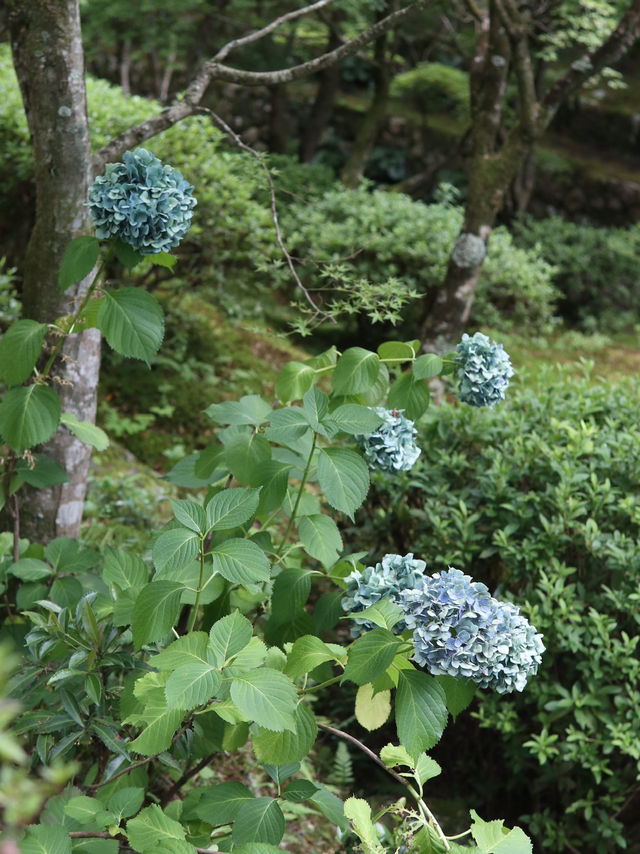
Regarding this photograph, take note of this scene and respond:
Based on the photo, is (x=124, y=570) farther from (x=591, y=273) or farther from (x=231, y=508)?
(x=591, y=273)

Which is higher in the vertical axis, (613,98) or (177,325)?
(613,98)

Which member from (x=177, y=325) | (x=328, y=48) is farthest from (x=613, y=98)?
(x=177, y=325)

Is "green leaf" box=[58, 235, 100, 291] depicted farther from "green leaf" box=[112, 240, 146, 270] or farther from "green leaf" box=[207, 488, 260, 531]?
"green leaf" box=[207, 488, 260, 531]

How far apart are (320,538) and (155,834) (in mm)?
731

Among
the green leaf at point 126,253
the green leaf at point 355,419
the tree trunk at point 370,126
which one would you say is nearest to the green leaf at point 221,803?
the green leaf at point 355,419

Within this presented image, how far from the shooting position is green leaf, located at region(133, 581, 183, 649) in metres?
1.48

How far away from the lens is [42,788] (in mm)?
388

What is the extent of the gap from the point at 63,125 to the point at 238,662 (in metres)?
1.92

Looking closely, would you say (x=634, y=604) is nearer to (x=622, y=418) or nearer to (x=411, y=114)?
(x=622, y=418)

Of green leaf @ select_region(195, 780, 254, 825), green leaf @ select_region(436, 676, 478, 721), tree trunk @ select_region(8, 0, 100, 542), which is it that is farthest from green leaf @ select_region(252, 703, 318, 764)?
tree trunk @ select_region(8, 0, 100, 542)

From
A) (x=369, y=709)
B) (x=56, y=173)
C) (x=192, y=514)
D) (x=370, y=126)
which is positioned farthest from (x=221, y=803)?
(x=370, y=126)

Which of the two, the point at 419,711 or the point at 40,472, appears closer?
the point at 419,711

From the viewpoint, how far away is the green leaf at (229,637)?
4.37ft

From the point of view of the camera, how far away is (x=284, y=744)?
1.44 meters
